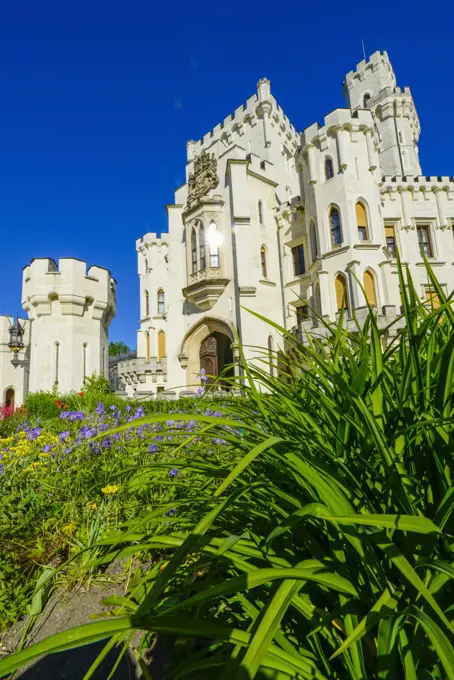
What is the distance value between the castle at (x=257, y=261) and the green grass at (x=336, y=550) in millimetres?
11456

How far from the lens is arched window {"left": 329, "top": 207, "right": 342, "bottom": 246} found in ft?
51.5

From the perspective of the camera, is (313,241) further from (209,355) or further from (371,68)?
(371,68)

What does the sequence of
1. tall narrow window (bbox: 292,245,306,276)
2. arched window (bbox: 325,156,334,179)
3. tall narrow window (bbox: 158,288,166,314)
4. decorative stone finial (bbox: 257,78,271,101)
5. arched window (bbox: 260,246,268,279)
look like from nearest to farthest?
arched window (bbox: 325,156,334,179) < arched window (bbox: 260,246,268,279) < tall narrow window (bbox: 292,245,306,276) < decorative stone finial (bbox: 257,78,271,101) < tall narrow window (bbox: 158,288,166,314)

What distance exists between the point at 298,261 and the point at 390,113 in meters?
23.2

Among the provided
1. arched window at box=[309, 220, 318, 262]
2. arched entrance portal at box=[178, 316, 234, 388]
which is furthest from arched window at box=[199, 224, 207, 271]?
arched window at box=[309, 220, 318, 262]

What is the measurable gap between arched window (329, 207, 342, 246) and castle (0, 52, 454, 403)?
0.05 m

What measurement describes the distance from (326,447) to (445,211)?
72.9 feet

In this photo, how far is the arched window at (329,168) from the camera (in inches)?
632

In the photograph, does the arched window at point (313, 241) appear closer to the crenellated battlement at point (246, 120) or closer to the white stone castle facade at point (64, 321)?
the white stone castle facade at point (64, 321)

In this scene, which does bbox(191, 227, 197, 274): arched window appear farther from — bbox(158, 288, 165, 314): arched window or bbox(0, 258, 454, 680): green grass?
bbox(0, 258, 454, 680): green grass

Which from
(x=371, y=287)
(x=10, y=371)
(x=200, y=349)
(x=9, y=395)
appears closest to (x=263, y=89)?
(x=371, y=287)

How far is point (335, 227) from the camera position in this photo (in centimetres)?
1587

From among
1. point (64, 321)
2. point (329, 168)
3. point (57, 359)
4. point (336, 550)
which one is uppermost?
point (329, 168)

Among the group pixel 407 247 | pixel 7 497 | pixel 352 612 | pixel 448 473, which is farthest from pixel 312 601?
pixel 407 247
